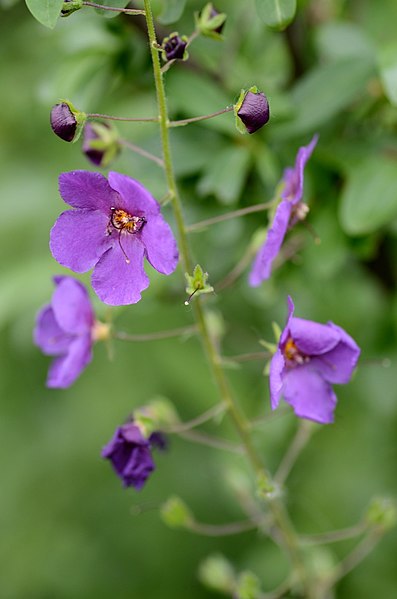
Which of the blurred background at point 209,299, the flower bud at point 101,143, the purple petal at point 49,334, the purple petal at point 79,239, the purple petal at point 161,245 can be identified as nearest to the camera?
the purple petal at point 161,245

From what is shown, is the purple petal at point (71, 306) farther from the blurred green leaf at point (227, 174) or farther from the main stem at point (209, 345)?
the blurred green leaf at point (227, 174)

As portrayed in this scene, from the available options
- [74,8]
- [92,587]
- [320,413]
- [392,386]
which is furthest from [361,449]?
[74,8]

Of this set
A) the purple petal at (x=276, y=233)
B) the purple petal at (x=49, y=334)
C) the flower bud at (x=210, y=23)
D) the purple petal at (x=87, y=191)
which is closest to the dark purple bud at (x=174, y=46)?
the flower bud at (x=210, y=23)

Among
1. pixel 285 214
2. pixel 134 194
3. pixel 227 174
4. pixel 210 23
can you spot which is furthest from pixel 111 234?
pixel 227 174

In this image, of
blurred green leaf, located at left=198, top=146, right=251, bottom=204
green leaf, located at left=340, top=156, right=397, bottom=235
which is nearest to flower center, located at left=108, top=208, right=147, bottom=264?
blurred green leaf, located at left=198, top=146, right=251, bottom=204

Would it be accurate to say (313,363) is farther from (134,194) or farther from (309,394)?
Answer: (134,194)

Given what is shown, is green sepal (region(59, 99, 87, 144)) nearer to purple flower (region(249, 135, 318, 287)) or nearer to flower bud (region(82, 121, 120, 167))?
flower bud (region(82, 121, 120, 167))

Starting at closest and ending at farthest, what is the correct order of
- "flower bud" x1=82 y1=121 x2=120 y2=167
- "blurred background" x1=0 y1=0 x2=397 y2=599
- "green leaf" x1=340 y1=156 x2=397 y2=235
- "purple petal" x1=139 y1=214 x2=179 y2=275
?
"purple petal" x1=139 y1=214 x2=179 y2=275 → "flower bud" x1=82 y1=121 x2=120 y2=167 → "green leaf" x1=340 y1=156 x2=397 y2=235 → "blurred background" x1=0 y1=0 x2=397 y2=599
